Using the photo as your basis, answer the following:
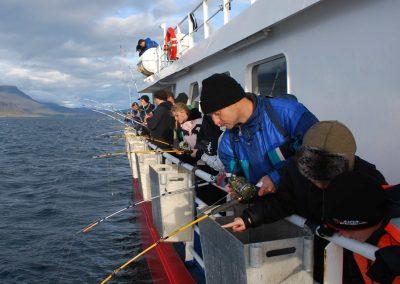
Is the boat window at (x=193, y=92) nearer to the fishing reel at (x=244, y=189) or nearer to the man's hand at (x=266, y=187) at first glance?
the fishing reel at (x=244, y=189)

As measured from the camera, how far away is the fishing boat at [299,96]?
2375 millimetres

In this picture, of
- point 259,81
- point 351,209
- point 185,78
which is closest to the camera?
point 351,209

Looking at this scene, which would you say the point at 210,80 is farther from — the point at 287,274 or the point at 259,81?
the point at 259,81

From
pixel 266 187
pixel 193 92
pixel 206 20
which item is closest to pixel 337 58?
pixel 266 187

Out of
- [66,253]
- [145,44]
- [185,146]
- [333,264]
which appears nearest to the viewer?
[333,264]

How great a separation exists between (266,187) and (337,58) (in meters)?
1.89

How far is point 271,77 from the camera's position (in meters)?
5.77

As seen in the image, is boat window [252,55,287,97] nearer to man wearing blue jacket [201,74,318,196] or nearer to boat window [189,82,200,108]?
man wearing blue jacket [201,74,318,196]

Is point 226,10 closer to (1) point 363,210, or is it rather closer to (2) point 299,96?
(2) point 299,96

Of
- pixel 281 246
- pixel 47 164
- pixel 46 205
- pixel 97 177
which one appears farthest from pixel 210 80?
pixel 47 164

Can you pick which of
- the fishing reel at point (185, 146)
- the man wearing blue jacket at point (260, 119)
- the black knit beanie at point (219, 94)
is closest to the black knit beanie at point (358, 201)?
the man wearing blue jacket at point (260, 119)

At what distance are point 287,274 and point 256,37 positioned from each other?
12.5 feet

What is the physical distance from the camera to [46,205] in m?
13.6

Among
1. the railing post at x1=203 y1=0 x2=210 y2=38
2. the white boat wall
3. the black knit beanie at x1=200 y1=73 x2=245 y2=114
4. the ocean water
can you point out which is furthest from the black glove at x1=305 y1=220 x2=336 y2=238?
the railing post at x1=203 y1=0 x2=210 y2=38
